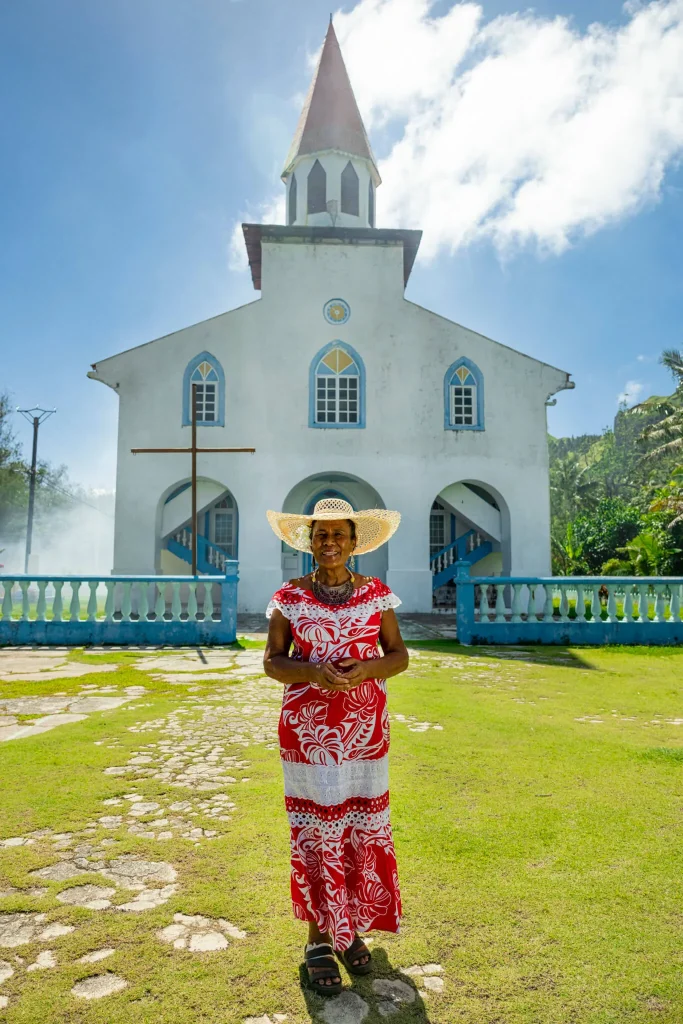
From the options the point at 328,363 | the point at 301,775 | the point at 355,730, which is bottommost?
the point at 301,775

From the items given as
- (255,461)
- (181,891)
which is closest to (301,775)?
(181,891)

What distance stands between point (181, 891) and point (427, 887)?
3.25 feet

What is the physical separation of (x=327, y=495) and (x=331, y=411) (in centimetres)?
241

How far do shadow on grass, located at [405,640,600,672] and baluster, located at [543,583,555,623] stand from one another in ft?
1.50

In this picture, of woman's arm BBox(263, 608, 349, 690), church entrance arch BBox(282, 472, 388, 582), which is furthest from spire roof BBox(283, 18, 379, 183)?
woman's arm BBox(263, 608, 349, 690)

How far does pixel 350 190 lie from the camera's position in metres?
17.9

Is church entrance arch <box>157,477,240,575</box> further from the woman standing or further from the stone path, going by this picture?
the woman standing

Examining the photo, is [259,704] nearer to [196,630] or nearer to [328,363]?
[196,630]

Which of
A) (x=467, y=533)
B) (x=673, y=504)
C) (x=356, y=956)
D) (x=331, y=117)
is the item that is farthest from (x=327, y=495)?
(x=356, y=956)

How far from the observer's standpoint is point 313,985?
2170mm

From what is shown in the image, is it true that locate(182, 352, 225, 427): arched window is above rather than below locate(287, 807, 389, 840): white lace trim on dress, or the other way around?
above

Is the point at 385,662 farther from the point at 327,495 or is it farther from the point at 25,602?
the point at 327,495

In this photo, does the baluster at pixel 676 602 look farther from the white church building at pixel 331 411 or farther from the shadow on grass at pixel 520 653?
the white church building at pixel 331 411

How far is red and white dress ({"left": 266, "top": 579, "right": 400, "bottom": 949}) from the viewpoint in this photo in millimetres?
2369
